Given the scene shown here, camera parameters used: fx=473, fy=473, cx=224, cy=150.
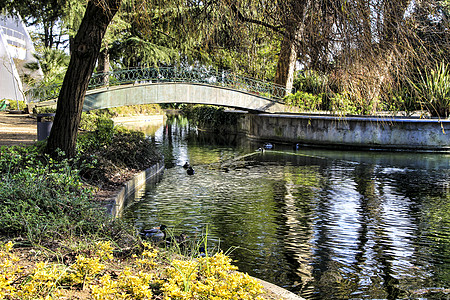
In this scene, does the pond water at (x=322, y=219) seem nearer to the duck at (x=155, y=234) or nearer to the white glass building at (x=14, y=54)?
the duck at (x=155, y=234)

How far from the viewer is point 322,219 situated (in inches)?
338

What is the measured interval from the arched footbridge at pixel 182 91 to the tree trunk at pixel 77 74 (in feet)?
46.5

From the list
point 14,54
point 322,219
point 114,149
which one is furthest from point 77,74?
point 14,54

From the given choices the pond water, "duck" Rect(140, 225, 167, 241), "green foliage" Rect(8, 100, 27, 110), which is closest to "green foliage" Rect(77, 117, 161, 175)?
the pond water

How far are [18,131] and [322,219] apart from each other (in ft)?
47.4

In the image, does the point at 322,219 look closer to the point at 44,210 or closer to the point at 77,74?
the point at 44,210

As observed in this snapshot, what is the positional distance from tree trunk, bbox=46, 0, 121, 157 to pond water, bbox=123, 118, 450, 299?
6.59 ft

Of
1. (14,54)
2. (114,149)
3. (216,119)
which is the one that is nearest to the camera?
(114,149)

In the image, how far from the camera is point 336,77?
23.5 feet

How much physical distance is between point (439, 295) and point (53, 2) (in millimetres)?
22526

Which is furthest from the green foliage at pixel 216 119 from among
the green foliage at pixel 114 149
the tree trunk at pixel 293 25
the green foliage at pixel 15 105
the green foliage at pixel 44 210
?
the green foliage at pixel 44 210

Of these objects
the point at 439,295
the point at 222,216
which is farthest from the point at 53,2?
the point at 439,295

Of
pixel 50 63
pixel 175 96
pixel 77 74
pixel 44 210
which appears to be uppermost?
pixel 50 63

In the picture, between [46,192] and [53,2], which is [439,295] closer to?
[46,192]
